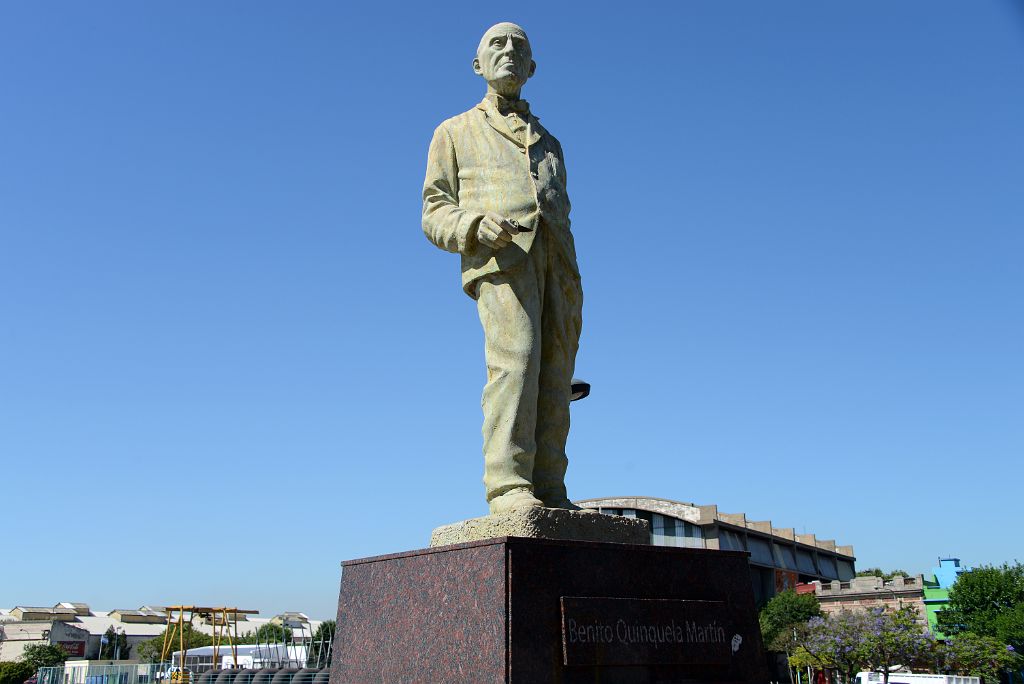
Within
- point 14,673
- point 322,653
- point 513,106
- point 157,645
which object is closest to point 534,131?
point 513,106

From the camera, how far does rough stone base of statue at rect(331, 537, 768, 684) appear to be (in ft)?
14.3

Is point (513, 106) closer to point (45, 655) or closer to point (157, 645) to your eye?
point (45, 655)

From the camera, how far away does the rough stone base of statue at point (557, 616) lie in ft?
14.3

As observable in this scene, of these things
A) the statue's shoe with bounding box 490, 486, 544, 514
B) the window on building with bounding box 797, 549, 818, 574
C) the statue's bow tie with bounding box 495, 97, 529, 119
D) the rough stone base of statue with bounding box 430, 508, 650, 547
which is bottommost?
the rough stone base of statue with bounding box 430, 508, 650, 547

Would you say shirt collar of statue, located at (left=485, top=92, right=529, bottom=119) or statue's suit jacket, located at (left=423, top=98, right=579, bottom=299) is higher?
shirt collar of statue, located at (left=485, top=92, right=529, bottom=119)

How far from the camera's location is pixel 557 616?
14.5ft

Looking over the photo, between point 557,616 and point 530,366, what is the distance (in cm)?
150

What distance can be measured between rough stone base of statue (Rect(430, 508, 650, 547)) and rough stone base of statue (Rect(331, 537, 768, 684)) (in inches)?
7.3

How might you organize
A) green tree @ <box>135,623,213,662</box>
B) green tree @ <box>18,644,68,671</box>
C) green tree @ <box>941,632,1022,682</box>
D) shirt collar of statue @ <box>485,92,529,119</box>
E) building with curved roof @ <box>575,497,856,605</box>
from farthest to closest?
green tree @ <box>135,623,213,662</box>
green tree @ <box>18,644,68,671</box>
building with curved roof @ <box>575,497,856,605</box>
green tree @ <box>941,632,1022,682</box>
shirt collar of statue @ <box>485,92,529,119</box>

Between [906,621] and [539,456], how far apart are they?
33.9 meters

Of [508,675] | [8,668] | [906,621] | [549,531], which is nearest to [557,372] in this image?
[549,531]

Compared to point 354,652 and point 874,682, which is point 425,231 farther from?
A: point 874,682

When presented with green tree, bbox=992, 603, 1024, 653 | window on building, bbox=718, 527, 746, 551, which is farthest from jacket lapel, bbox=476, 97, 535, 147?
window on building, bbox=718, 527, 746, 551

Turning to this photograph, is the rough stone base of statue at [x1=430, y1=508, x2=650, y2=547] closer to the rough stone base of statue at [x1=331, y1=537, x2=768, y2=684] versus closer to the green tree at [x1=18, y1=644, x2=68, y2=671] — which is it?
the rough stone base of statue at [x1=331, y1=537, x2=768, y2=684]
